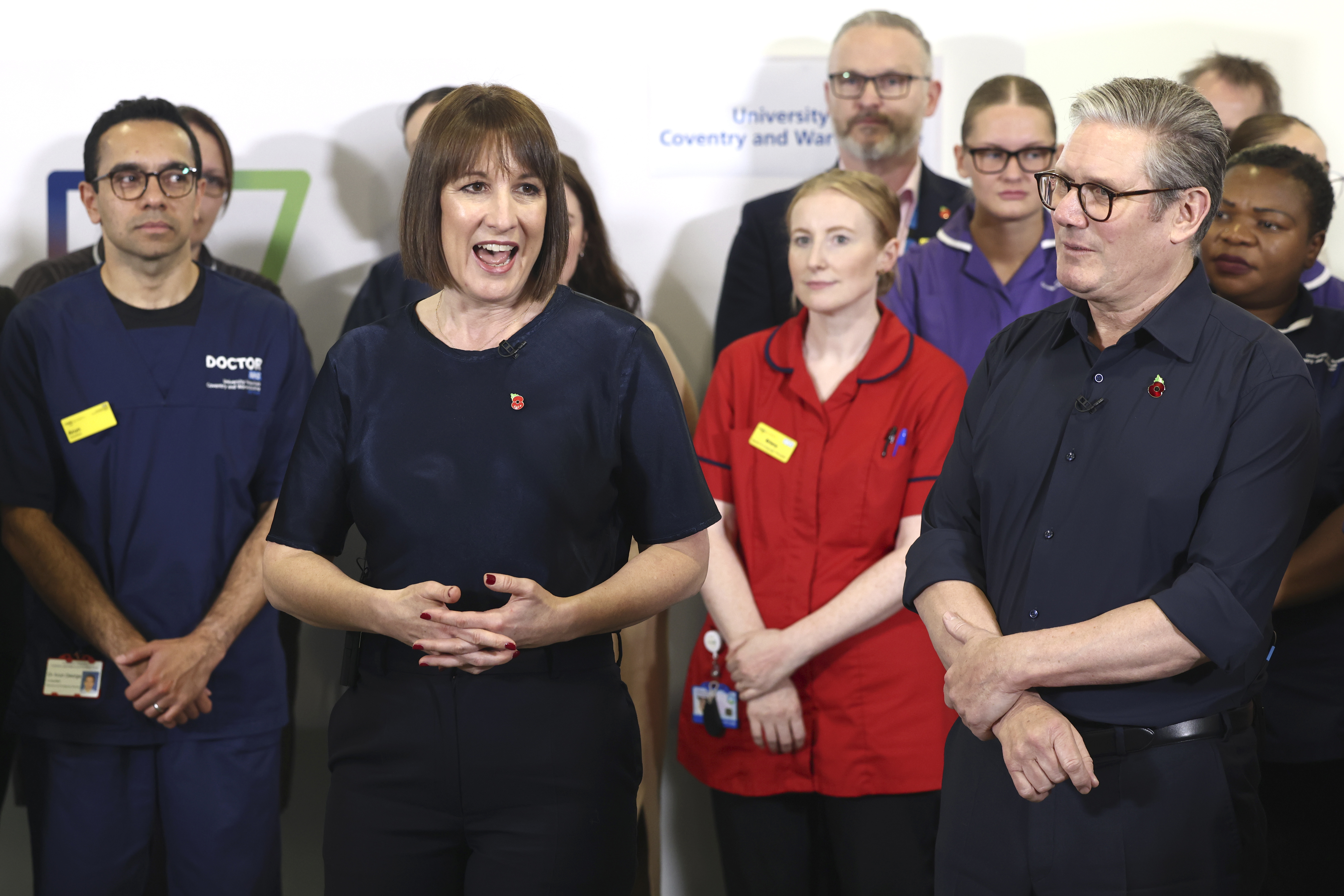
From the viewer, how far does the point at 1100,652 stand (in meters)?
1.55

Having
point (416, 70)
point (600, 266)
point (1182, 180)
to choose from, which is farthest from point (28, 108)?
point (1182, 180)

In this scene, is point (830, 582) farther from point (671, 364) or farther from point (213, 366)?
point (213, 366)

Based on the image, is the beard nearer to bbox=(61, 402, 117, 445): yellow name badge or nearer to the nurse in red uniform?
the nurse in red uniform

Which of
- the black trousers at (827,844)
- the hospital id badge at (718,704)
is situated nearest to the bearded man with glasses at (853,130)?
the hospital id badge at (718,704)

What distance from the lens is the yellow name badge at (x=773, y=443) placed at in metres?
2.59

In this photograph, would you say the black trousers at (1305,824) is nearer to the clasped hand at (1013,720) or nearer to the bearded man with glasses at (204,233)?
the clasped hand at (1013,720)

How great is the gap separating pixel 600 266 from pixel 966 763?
5.76ft

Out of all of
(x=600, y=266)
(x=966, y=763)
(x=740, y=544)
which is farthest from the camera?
(x=600, y=266)

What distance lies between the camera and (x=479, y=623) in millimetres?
1554

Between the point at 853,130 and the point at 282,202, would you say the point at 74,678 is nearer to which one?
the point at 282,202

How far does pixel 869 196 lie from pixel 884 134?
2.10ft

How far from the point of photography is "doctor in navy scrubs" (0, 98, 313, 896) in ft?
8.07

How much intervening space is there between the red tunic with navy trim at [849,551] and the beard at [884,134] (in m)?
0.82

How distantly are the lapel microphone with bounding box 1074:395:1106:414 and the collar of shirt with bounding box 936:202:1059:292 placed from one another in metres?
1.33
